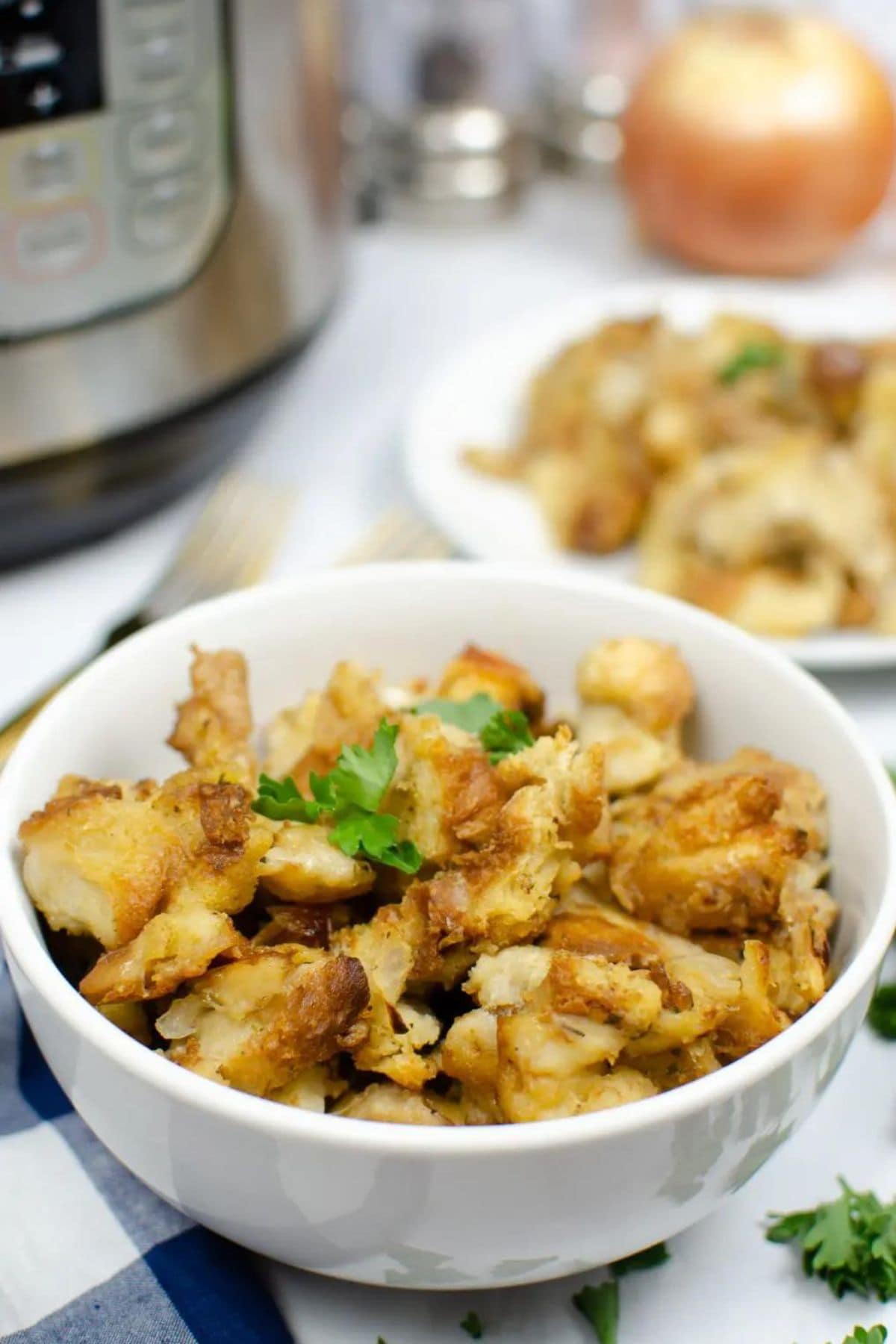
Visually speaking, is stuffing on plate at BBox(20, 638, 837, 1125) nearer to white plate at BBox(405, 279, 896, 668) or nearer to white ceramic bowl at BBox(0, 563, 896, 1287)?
white ceramic bowl at BBox(0, 563, 896, 1287)

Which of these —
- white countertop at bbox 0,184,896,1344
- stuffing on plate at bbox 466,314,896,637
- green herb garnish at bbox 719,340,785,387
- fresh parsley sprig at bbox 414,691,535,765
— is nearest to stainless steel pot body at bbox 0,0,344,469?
white countertop at bbox 0,184,896,1344

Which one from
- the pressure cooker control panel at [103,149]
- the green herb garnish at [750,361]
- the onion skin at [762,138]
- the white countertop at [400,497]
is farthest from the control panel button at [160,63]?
the onion skin at [762,138]

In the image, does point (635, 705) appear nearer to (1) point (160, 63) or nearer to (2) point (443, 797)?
(2) point (443, 797)

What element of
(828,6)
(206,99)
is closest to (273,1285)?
(206,99)

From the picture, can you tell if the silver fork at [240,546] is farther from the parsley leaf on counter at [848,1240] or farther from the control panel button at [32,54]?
the parsley leaf on counter at [848,1240]

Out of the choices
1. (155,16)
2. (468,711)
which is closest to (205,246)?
(155,16)

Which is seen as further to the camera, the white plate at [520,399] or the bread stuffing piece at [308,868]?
the white plate at [520,399]
